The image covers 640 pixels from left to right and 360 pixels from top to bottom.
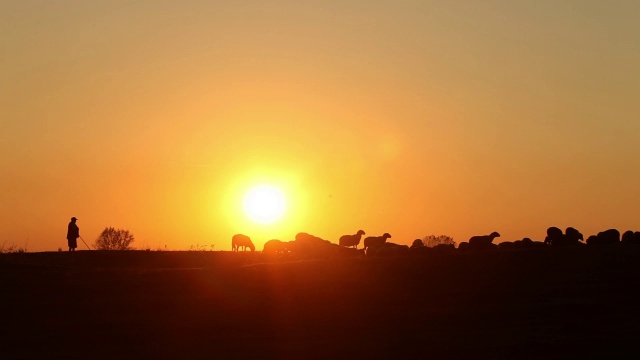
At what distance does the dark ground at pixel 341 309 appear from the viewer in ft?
69.1

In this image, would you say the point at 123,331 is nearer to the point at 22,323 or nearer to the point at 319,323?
the point at 22,323

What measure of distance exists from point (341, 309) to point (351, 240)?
19.9 meters

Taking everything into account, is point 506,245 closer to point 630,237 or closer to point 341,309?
point 630,237

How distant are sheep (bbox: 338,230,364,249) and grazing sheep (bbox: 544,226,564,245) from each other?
10824 millimetres

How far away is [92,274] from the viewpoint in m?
30.6

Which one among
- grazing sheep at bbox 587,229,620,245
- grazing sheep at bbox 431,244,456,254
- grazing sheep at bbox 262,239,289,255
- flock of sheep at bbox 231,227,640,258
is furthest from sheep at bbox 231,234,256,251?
grazing sheep at bbox 587,229,620,245

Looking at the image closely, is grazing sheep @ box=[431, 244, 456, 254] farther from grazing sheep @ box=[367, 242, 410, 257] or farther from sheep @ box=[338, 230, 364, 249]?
sheep @ box=[338, 230, 364, 249]

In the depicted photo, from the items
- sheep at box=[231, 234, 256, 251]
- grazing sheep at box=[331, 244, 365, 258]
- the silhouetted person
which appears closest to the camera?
grazing sheep at box=[331, 244, 365, 258]

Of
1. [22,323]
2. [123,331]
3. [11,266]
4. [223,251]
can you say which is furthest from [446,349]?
[223,251]

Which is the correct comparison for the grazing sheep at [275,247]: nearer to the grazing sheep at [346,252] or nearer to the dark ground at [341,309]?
the grazing sheep at [346,252]

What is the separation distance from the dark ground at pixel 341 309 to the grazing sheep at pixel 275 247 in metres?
11.3

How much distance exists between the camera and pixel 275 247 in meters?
44.7

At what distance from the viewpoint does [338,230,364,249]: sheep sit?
44906mm

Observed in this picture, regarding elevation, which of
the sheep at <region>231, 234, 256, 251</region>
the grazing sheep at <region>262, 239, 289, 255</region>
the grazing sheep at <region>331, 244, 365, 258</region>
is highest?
the sheep at <region>231, 234, 256, 251</region>
